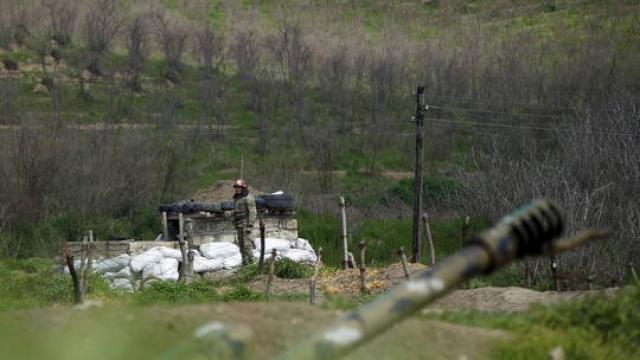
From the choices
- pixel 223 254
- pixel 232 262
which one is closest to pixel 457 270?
pixel 232 262

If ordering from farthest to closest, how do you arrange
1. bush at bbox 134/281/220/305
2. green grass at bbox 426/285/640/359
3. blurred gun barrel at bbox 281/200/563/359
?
bush at bbox 134/281/220/305 → green grass at bbox 426/285/640/359 → blurred gun barrel at bbox 281/200/563/359

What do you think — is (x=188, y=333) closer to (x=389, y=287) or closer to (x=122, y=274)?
(x=389, y=287)

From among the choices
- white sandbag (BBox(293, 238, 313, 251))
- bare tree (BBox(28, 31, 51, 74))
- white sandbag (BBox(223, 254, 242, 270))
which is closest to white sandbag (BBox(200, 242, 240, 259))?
white sandbag (BBox(223, 254, 242, 270))

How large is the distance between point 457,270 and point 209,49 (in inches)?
2359

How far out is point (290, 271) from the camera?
2566cm

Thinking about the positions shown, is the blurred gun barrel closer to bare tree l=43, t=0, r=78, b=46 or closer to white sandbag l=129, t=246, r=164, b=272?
white sandbag l=129, t=246, r=164, b=272

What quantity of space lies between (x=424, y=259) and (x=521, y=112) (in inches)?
814

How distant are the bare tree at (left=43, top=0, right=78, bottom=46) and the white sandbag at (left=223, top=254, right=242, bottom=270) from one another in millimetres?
40528

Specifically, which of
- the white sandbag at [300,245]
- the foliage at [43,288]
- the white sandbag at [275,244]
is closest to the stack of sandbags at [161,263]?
the white sandbag at [275,244]

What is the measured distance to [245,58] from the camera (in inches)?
2522

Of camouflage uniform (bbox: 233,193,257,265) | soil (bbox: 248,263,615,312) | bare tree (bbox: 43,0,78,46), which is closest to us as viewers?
soil (bbox: 248,263,615,312)

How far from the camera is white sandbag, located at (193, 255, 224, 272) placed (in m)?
27.3

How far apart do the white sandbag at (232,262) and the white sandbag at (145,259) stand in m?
1.78

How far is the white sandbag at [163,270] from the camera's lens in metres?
25.6
